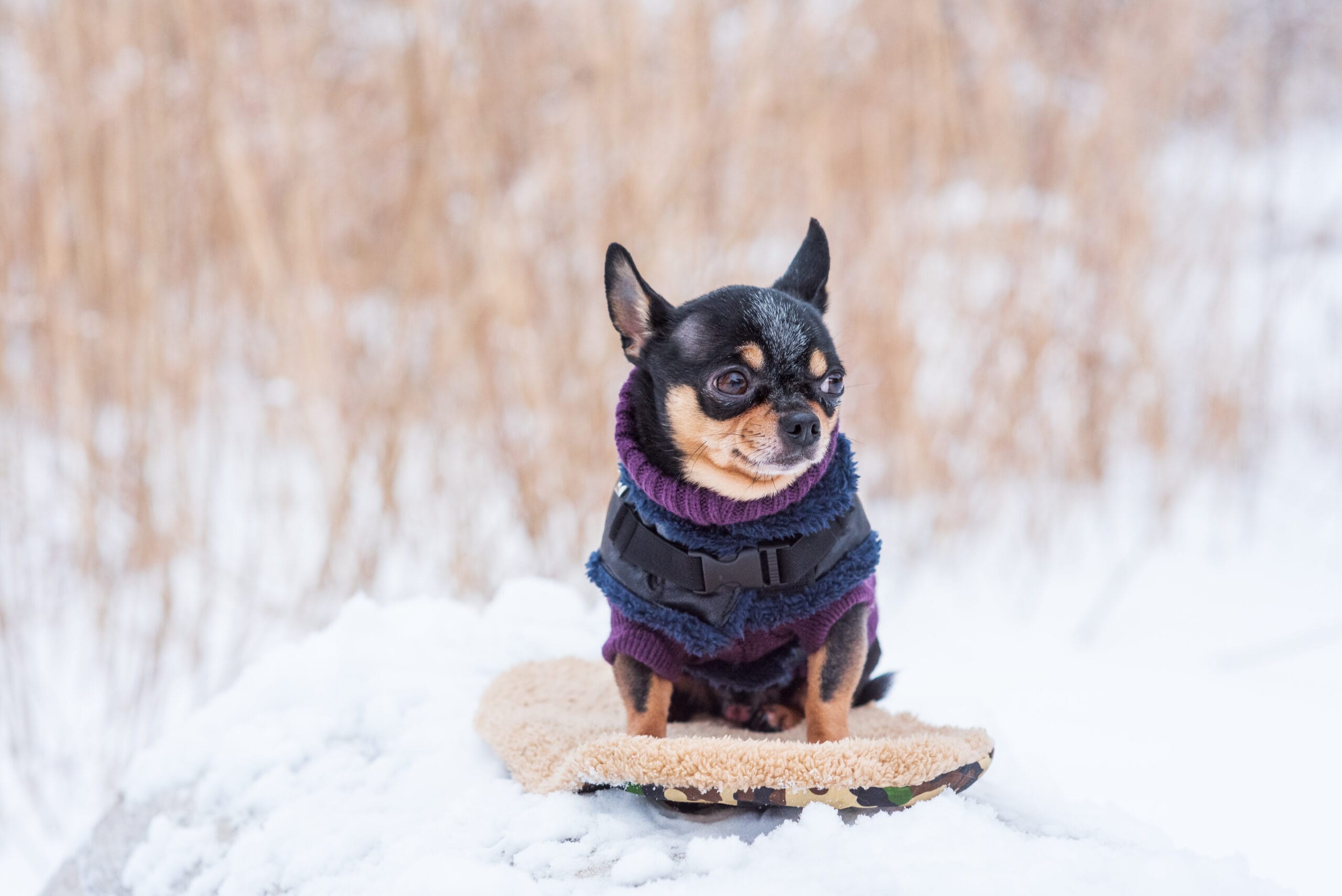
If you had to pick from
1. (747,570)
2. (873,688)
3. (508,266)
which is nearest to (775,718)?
(873,688)

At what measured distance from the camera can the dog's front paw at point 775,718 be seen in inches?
59.5

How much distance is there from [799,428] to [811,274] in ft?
1.31

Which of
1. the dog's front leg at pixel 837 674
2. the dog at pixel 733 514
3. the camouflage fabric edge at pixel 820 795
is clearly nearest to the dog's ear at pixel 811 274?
the dog at pixel 733 514

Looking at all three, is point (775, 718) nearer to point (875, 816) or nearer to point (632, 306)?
point (875, 816)

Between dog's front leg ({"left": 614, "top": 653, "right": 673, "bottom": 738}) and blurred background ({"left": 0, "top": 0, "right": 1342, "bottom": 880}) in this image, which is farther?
blurred background ({"left": 0, "top": 0, "right": 1342, "bottom": 880})

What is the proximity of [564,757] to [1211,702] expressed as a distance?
1815 millimetres

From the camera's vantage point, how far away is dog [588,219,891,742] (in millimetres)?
1283

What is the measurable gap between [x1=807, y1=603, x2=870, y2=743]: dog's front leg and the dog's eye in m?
0.33

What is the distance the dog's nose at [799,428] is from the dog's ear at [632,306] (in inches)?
10.9

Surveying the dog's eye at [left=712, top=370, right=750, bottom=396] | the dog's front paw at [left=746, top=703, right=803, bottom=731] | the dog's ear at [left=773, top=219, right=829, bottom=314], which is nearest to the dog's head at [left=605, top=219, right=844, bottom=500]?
the dog's eye at [left=712, top=370, right=750, bottom=396]

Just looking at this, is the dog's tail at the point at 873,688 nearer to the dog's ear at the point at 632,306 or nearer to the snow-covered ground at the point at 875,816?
the snow-covered ground at the point at 875,816

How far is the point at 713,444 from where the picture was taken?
128 cm

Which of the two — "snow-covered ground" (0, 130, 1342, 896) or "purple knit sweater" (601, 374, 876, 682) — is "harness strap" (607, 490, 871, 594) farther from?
"snow-covered ground" (0, 130, 1342, 896)

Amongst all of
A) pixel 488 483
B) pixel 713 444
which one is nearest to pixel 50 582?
pixel 488 483
